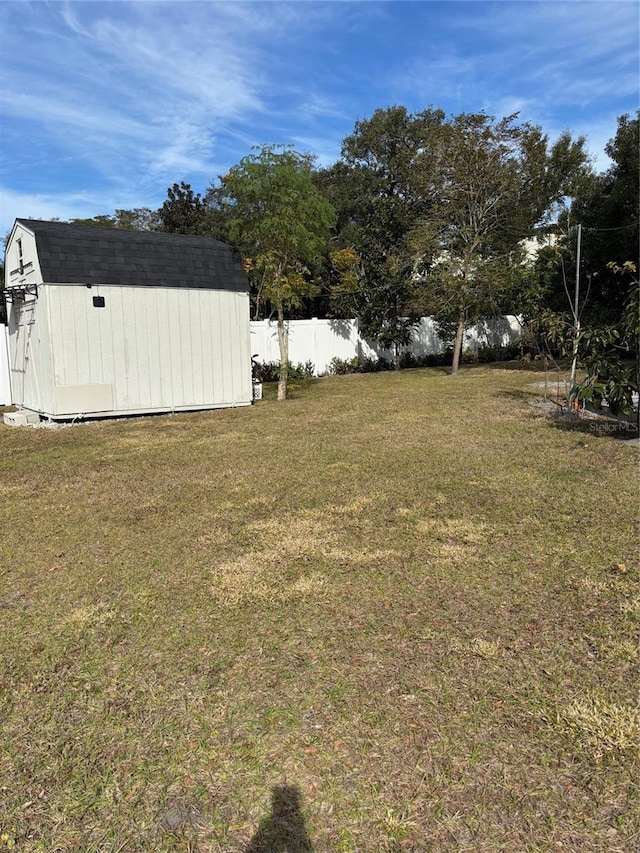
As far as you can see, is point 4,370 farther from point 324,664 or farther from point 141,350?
point 324,664

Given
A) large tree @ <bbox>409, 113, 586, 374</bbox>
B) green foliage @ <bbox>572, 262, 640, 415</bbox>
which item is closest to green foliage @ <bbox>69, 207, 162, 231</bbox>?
large tree @ <bbox>409, 113, 586, 374</bbox>

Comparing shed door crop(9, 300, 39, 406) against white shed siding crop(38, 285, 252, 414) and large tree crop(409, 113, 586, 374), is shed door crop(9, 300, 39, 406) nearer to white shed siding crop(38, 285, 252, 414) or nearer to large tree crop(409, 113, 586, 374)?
white shed siding crop(38, 285, 252, 414)

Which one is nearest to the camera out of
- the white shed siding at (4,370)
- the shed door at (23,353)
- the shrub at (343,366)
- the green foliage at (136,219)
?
the shed door at (23,353)

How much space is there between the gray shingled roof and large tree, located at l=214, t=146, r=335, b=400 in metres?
0.68

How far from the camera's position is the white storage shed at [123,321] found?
9656 mm

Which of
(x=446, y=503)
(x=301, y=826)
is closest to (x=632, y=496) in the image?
(x=446, y=503)

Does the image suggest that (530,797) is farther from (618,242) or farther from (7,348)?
(618,242)

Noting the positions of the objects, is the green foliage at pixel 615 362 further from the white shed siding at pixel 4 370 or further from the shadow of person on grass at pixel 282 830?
the white shed siding at pixel 4 370

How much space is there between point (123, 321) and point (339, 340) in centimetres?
982

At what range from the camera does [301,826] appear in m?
1.72

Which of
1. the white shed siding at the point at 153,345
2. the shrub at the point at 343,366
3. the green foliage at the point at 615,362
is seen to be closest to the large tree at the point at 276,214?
the white shed siding at the point at 153,345

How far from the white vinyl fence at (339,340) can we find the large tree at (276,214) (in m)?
3.75

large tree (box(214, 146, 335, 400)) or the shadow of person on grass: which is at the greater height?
large tree (box(214, 146, 335, 400))

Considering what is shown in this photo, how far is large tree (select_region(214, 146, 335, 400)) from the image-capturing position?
432 inches
